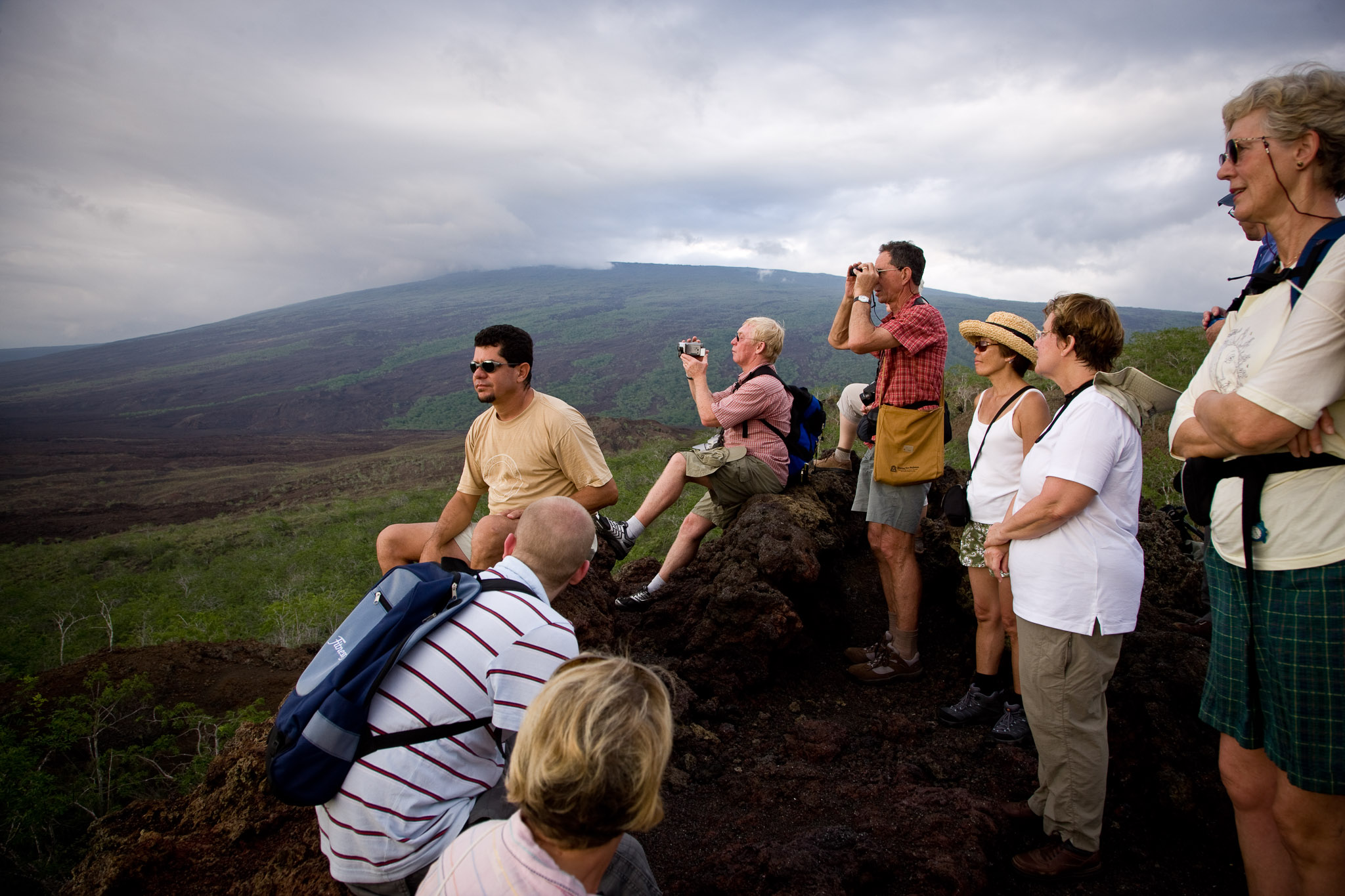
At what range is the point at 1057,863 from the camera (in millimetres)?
2223

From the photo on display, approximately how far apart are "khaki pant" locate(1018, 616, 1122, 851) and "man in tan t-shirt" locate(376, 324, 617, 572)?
2255mm

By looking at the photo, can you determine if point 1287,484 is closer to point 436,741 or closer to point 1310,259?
point 1310,259

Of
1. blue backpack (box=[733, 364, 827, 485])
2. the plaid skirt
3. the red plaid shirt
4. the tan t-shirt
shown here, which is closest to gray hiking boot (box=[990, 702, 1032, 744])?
the plaid skirt

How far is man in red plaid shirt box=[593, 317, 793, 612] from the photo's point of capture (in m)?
4.29

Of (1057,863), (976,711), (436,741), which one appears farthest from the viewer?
(976,711)

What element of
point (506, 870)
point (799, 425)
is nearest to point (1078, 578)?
point (506, 870)

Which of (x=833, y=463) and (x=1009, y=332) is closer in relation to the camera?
(x=1009, y=332)

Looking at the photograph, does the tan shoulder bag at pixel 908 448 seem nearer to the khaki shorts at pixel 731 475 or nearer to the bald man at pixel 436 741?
the khaki shorts at pixel 731 475

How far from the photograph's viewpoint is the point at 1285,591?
1.58m

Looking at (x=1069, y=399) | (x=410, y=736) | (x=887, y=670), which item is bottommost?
(x=887, y=670)

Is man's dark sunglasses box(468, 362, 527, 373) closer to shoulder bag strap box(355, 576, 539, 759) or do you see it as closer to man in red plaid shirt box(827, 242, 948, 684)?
man in red plaid shirt box(827, 242, 948, 684)

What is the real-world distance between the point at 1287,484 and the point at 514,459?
3.26 meters

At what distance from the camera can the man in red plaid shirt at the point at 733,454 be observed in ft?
14.1

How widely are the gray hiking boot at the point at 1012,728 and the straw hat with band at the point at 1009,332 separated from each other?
1682mm
